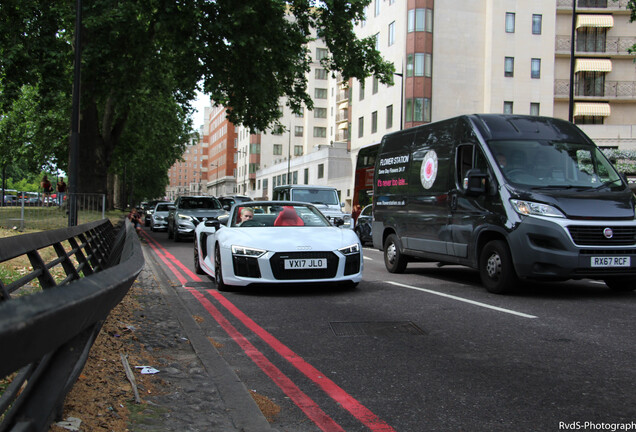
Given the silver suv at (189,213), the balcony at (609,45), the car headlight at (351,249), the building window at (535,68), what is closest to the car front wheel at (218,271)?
the car headlight at (351,249)

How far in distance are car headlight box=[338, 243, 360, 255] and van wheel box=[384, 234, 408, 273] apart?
10.0 ft

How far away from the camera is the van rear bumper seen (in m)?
7.83

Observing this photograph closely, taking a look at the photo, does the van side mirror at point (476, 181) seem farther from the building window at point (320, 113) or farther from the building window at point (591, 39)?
the building window at point (320, 113)

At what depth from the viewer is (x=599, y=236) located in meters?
7.95

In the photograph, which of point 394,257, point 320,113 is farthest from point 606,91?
point 320,113

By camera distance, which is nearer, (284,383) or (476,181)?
(284,383)

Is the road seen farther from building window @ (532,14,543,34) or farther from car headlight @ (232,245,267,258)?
building window @ (532,14,543,34)

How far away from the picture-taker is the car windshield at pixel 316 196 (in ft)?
71.4

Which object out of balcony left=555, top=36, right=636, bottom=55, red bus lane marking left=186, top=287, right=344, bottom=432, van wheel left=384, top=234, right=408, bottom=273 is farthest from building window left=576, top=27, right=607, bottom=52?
red bus lane marking left=186, top=287, right=344, bottom=432

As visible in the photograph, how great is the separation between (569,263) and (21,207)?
1543 centimetres

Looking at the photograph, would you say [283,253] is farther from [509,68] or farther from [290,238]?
[509,68]

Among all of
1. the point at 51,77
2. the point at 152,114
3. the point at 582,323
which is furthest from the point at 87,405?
the point at 152,114

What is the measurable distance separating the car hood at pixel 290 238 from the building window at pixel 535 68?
39625 mm

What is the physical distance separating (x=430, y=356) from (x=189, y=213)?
A: 1871 cm
